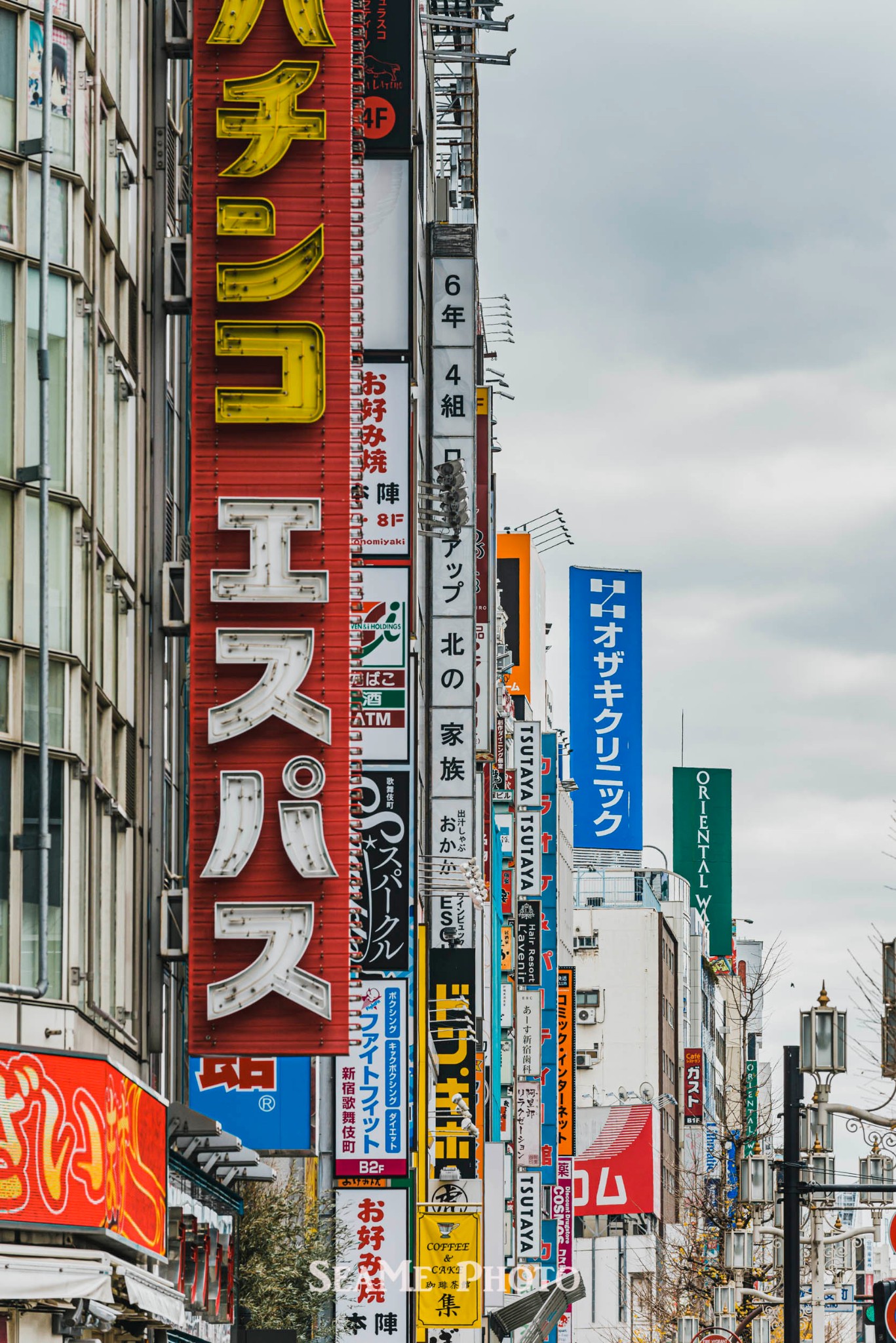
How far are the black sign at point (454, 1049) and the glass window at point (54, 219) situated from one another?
26.9 m

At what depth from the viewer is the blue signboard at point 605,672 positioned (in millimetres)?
120375

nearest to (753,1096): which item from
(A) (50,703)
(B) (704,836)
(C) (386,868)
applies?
(B) (704,836)

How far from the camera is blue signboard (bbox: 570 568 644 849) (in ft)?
395

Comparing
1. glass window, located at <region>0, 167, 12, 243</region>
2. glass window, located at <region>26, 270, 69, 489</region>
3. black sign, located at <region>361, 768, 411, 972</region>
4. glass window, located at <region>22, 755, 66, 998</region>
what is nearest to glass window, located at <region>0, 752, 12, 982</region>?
glass window, located at <region>22, 755, 66, 998</region>

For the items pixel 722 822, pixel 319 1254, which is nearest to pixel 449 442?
pixel 319 1254

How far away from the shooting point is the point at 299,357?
2423 centimetres

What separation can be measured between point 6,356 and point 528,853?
5008 cm

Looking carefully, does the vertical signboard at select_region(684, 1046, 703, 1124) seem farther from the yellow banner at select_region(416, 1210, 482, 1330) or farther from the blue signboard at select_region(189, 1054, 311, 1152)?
the blue signboard at select_region(189, 1054, 311, 1152)

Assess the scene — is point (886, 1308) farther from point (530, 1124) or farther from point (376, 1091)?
point (530, 1124)

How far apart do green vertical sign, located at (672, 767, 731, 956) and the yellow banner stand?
124607 millimetres

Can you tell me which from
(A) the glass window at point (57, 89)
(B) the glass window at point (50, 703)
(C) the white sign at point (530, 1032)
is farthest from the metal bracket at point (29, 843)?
(C) the white sign at point (530, 1032)

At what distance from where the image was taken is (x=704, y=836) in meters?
172

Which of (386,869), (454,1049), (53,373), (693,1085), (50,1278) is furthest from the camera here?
(693,1085)

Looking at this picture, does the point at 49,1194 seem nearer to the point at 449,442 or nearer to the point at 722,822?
the point at 449,442
